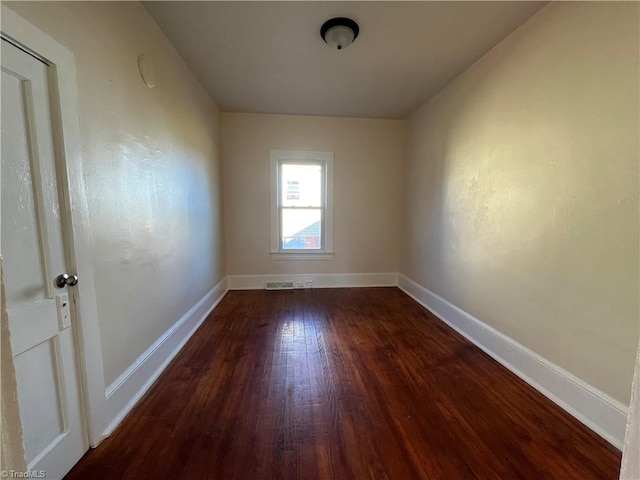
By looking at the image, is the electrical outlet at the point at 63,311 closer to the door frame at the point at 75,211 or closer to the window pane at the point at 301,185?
the door frame at the point at 75,211

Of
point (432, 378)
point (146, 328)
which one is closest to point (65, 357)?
point (146, 328)

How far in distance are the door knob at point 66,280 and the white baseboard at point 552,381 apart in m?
2.80

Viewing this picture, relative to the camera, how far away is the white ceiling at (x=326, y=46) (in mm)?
1832

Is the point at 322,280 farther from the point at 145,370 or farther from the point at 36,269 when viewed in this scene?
the point at 36,269

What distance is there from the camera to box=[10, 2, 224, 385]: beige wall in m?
1.36

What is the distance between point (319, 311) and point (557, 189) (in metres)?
2.48

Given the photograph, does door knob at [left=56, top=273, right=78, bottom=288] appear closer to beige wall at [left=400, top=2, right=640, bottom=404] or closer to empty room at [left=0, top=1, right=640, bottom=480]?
empty room at [left=0, top=1, right=640, bottom=480]

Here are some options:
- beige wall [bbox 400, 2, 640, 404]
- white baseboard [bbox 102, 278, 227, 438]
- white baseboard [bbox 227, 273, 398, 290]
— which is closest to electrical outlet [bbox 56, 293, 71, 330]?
white baseboard [bbox 102, 278, 227, 438]

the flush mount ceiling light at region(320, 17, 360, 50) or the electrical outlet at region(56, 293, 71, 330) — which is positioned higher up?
the flush mount ceiling light at region(320, 17, 360, 50)

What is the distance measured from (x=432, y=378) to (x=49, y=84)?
8.93ft

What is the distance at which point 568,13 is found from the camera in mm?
1644

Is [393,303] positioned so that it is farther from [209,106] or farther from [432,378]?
[209,106]

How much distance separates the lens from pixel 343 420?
1.55 metres

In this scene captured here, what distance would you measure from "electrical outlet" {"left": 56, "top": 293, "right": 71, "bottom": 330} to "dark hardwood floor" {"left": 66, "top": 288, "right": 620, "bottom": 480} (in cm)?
69
